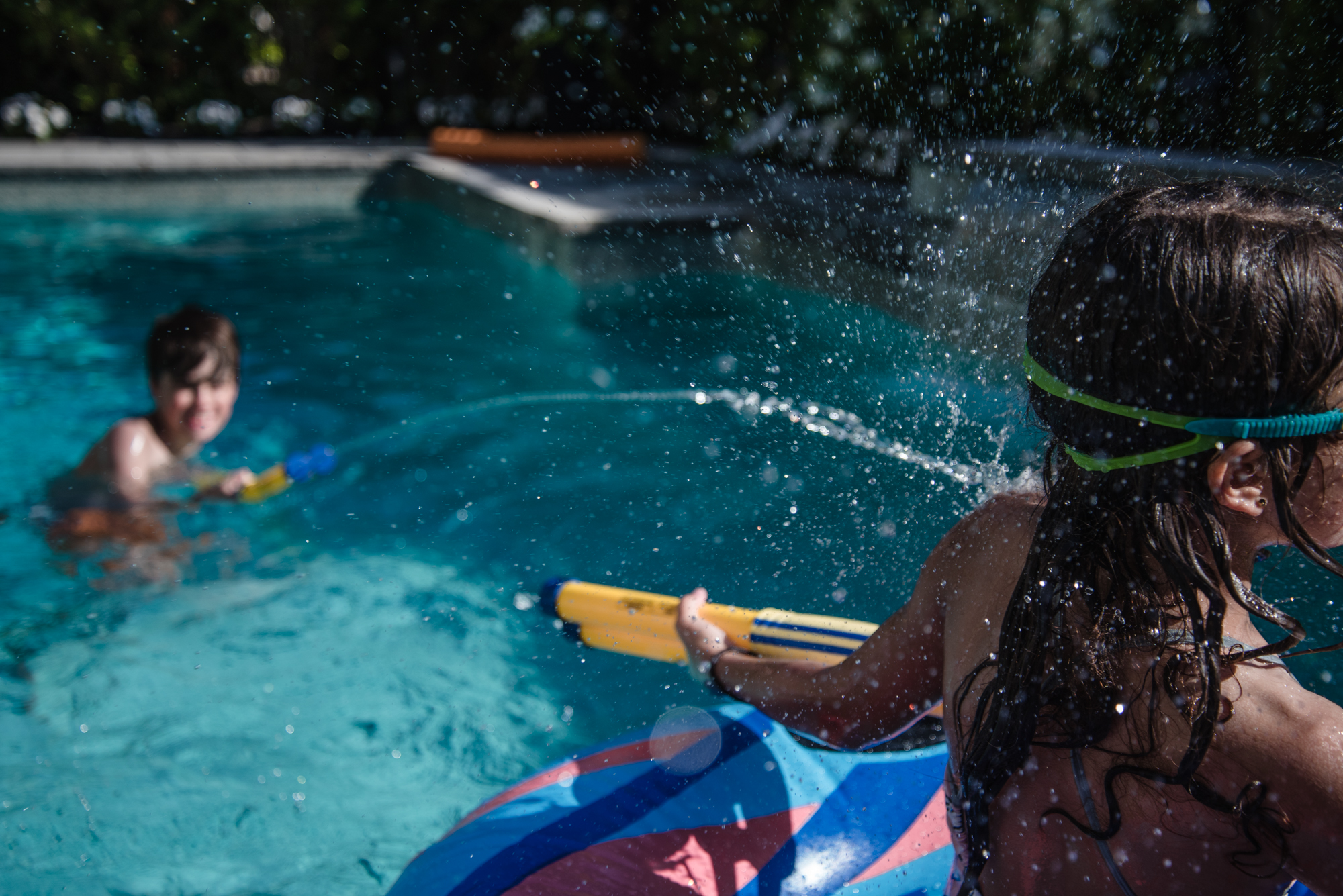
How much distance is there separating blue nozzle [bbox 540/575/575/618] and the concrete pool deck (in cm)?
159

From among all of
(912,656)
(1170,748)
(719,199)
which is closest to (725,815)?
(912,656)

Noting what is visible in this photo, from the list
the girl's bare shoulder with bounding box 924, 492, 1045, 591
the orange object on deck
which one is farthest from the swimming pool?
the orange object on deck

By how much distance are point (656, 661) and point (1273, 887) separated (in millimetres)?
2034

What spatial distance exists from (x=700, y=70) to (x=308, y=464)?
21.0 feet

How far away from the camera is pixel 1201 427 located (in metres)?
0.87

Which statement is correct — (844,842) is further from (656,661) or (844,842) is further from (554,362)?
(554,362)

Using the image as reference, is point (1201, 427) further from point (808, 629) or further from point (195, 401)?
point (195, 401)

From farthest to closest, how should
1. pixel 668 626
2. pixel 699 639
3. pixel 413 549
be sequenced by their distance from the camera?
pixel 413 549 < pixel 668 626 < pixel 699 639

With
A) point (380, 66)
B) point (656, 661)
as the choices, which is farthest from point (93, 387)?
point (380, 66)

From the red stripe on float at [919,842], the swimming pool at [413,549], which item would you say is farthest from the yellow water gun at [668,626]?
the swimming pool at [413,549]

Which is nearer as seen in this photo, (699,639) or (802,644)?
(699,639)

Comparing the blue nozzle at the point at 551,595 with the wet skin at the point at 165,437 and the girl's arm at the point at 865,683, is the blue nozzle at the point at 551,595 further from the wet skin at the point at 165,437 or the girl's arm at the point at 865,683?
the wet skin at the point at 165,437

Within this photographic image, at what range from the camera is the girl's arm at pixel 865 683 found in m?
1.32

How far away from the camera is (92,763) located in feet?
8.57
